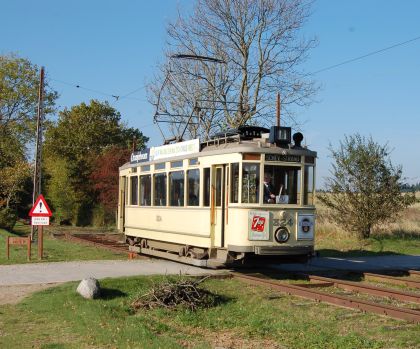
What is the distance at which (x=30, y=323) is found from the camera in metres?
9.46

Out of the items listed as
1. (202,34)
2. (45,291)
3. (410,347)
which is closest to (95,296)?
(45,291)

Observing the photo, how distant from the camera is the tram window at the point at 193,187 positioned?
49.8 feet

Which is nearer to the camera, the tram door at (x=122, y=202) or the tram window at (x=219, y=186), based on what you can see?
the tram window at (x=219, y=186)

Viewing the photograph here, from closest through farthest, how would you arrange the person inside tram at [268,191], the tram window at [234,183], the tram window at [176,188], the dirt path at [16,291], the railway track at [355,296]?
the railway track at [355,296], the dirt path at [16,291], the person inside tram at [268,191], the tram window at [234,183], the tram window at [176,188]

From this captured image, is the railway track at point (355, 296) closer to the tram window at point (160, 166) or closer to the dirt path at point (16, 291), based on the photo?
the dirt path at point (16, 291)

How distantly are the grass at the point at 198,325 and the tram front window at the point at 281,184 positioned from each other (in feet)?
9.60

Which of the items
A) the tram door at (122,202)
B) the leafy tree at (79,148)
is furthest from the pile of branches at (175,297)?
the leafy tree at (79,148)

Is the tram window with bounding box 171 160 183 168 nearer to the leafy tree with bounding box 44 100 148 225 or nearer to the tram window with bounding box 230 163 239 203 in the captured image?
the tram window with bounding box 230 163 239 203

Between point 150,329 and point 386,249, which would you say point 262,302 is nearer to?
point 150,329

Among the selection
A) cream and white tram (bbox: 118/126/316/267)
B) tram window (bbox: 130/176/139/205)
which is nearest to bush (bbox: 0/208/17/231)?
tram window (bbox: 130/176/139/205)

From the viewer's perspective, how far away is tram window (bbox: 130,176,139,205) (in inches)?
779

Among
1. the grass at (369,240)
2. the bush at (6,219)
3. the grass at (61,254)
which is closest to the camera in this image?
the grass at (61,254)

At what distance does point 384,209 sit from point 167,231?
Result: 34.3 ft

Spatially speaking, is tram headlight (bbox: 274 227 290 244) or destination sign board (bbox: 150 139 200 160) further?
destination sign board (bbox: 150 139 200 160)
